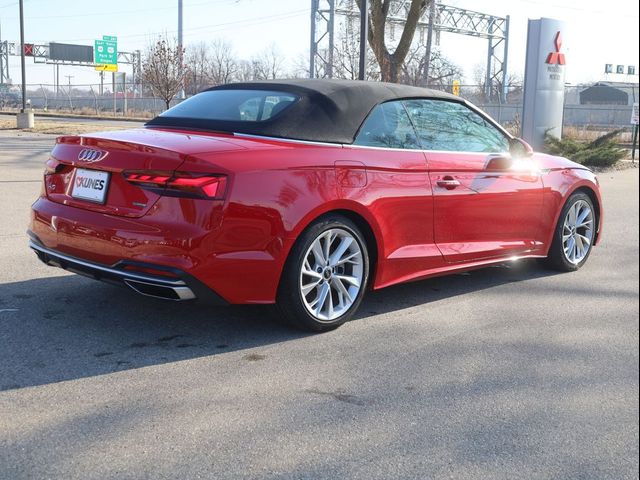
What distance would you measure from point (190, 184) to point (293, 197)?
0.59 m

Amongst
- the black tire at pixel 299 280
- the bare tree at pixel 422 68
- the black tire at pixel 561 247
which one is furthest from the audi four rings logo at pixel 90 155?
the bare tree at pixel 422 68

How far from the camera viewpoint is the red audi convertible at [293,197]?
384 centimetres

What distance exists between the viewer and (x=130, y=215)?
390cm

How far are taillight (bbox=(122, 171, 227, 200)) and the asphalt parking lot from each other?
876 mm

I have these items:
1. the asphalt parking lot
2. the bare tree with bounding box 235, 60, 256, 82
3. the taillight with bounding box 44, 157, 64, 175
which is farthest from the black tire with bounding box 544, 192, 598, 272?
the bare tree with bounding box 235, 60, 256, 82

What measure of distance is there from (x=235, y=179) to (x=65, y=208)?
1.12m

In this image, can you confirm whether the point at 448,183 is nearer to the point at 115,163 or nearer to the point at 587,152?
the point at 115,163

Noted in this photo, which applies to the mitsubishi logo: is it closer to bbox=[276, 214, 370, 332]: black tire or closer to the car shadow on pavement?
the car shadow on pavement

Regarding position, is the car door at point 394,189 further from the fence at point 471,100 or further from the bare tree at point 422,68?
the fence at point 471,100

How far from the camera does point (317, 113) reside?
4.51 m

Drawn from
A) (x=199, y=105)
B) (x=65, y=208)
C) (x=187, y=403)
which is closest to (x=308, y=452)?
(x=187, y=403)

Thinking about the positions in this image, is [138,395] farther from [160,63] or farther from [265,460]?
[160,63]

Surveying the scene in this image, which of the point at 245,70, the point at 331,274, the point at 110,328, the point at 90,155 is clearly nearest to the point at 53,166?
the point at 90,155

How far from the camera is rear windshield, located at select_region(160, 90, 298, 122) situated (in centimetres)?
459
